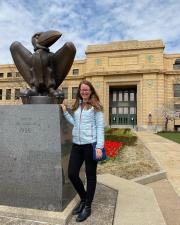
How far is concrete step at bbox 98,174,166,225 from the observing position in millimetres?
3360

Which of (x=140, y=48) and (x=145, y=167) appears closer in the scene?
(x=145, y=167)

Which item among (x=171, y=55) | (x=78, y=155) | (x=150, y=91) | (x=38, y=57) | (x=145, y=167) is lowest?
(x=145, y=167)

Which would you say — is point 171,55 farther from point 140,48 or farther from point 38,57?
point 38,57

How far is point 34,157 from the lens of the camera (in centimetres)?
352

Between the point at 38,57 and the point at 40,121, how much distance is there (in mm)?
1127

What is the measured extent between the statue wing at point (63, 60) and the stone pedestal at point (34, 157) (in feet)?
3.18

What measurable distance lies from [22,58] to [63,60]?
0.73 m

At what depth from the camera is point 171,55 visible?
42781mm

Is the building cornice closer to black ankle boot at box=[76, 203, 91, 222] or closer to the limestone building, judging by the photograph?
the limestone building

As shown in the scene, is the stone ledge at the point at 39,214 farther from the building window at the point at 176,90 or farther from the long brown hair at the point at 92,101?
the building window at the point at 176,90

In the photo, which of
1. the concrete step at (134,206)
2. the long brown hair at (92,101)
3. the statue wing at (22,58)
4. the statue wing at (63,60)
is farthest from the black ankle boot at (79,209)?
the statue wing at (22,58)

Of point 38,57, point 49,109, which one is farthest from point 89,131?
point 38,57

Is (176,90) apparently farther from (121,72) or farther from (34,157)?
(34,157)

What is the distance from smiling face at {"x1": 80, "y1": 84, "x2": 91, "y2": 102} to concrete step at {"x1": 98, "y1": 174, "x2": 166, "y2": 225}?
1.67m
